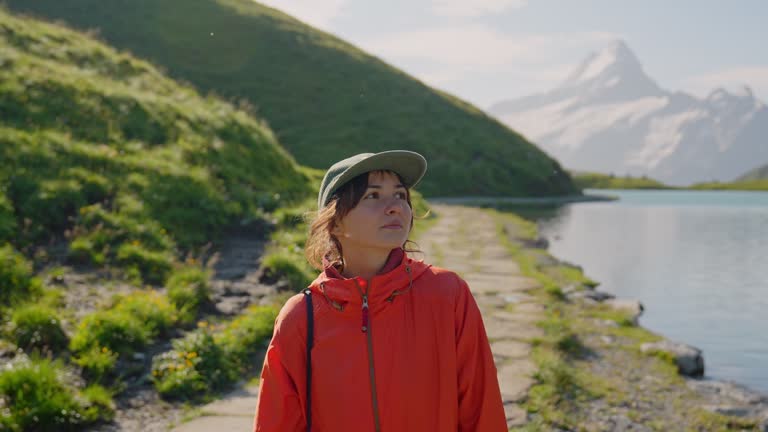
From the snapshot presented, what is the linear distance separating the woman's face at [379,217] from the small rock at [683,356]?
13.9ft

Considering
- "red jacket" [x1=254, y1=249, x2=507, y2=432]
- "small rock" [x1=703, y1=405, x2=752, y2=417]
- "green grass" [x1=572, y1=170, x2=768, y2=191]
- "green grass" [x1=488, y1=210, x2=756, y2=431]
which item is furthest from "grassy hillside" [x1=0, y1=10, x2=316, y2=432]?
"green grass" [x1=572, y1=170, x2=768, y2=191]

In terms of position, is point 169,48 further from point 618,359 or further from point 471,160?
point 618,359

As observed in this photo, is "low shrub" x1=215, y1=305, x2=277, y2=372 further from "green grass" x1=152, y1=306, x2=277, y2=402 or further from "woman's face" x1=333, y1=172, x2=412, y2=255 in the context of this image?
"woman's face" x1=333, y1=172, x2=412, y2=255

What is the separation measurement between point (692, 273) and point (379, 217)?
11.3m

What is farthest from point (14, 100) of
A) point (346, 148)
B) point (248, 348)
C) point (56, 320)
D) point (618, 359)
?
point (346, 148)

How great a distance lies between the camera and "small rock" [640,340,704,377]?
5.45 meters

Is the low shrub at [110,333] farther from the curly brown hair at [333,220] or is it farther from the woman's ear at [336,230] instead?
the woman's ear at [336,230]

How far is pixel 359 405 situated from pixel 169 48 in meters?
37.0

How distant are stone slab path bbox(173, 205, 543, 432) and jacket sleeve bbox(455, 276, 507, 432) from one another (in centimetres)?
191

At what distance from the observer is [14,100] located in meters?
8.95

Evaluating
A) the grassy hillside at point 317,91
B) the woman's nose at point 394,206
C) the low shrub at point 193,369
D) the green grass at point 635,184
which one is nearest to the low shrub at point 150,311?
the low shrub at point 193,369

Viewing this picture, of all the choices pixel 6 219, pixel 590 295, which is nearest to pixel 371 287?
pixel 6 219

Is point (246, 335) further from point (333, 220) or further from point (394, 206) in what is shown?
point (394, 206)

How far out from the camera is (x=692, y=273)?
38.6ft
